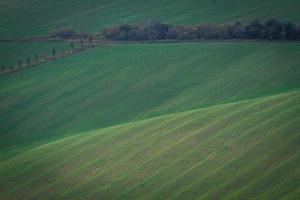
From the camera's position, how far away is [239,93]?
157 ft

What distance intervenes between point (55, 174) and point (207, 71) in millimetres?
22560

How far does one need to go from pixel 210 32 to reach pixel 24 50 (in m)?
25.9

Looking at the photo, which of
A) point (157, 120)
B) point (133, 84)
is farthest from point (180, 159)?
point (133, 84)

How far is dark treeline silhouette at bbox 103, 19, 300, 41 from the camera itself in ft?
192

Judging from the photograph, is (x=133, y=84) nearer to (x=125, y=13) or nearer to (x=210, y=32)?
(x=210, y=32)

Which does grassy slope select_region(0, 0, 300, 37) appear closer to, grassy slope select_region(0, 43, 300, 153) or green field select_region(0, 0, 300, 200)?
green field select_region(0, 0, 300, 200)

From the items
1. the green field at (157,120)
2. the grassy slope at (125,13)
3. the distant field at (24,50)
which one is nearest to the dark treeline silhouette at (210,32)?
the green field at (157,120)

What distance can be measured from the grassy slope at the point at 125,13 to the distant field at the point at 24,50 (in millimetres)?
6020

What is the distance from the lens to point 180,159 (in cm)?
3628

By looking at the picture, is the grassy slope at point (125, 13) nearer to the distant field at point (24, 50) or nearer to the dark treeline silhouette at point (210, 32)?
the distant field at point (24, 50)

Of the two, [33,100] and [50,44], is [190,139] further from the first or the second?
[50,44]

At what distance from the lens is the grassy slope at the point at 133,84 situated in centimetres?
4734

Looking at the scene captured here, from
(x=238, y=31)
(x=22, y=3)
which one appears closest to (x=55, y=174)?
(x=238, y=31)

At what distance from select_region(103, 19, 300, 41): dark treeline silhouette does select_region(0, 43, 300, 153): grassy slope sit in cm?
244
